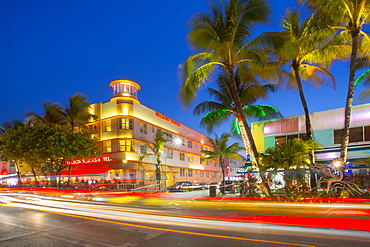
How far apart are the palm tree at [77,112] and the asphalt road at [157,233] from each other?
81.5 ft

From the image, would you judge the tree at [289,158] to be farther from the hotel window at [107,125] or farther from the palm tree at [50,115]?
the palm tree at [50,115]

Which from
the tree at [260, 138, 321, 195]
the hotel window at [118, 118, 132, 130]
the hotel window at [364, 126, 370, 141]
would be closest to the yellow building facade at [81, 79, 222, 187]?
the hotel window at [118, 118, 132, 130]

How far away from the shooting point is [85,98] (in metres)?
34.9

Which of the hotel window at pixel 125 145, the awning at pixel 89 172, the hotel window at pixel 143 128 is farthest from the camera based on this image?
the hotel window at pixel 143 128

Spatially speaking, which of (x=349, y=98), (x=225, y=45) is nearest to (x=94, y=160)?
(x=225, y=45)

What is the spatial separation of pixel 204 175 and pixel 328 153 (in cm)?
3751

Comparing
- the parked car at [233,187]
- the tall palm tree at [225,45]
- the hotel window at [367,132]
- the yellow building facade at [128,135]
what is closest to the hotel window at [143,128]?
the yellow building facade at [128,135]

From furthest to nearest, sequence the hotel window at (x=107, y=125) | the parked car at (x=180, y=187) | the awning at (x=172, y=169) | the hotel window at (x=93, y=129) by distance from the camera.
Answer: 1. the awning at (x=172, y=169)
2. the hotel window at (x=93, y=129)
3. the hotel window at (x=107, y=125)
4. the parked car at (x=180, y=187)

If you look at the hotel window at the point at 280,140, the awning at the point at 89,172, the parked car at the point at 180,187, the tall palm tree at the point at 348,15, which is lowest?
the parked car at the point at 180,187

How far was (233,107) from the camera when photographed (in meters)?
20.8

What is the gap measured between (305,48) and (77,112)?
27.3 m

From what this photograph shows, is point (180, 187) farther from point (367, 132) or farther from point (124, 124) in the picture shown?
point (367, 132)

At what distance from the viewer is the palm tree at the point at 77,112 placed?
33781mm

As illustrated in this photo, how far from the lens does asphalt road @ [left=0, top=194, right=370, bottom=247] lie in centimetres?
652
